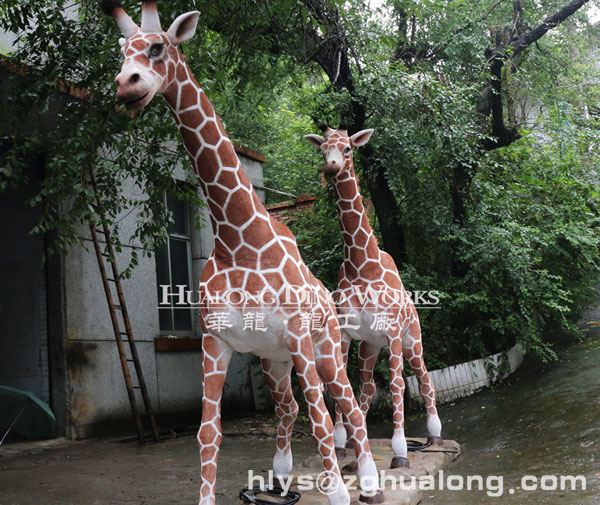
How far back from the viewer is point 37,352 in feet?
24.2

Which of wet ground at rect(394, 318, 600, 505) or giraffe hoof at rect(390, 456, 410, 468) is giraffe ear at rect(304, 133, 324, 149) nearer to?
giraffe hoof at rect(390, 456, 410, 468)

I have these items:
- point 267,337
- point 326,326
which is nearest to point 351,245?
point 326,326

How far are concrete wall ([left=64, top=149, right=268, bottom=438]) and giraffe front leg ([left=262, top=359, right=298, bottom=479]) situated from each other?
327 cm

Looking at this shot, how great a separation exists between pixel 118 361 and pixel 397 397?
146 inches

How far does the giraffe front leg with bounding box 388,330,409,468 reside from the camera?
17.1 feet

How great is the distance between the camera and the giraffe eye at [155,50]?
133 inches

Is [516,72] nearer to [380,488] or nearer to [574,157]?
[574,157]

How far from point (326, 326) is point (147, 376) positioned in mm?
4463

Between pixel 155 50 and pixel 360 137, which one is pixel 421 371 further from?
pixel 155 50

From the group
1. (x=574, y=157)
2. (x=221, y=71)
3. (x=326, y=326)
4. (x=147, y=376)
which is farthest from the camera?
(x=574, y=157)

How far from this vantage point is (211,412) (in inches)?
140

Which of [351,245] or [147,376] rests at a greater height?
[351,245]

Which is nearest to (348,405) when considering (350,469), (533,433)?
(350,469)

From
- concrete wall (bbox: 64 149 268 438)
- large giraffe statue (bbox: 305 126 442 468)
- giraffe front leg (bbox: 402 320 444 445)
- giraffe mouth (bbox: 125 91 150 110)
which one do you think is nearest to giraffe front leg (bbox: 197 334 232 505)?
giraffe mouth (bbox: 125 91 150 110)
